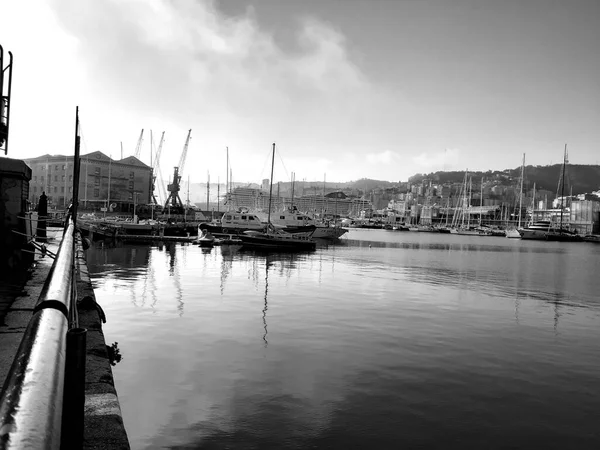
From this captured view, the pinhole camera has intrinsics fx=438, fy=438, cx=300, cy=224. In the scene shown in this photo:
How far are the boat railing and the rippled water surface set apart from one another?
14.9ft

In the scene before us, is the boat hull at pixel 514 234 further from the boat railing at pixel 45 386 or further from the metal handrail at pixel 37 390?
the metal handrail at pixel 37 390

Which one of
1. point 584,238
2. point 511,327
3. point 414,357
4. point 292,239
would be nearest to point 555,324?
point 511,327

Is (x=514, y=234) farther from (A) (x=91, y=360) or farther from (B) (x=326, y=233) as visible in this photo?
(A) (x=91, y=360)

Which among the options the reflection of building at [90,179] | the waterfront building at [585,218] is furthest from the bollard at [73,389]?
the waterfront building at [585,218]

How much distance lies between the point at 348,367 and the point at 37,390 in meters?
9.35

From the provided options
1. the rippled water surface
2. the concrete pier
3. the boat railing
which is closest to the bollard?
the boat railing

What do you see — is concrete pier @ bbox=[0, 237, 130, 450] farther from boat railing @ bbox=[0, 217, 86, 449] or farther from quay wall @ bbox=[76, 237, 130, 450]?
boat railing @ bbox=[0, 217, 86, 449]

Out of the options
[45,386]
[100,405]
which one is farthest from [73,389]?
[100,405]

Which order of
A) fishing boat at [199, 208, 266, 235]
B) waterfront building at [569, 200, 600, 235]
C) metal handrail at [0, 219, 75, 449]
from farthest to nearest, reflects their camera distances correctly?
waterfront building at [569, 200, 600, 235]
fishing boat at [199, 208, 266, 235]
metal handrail at [0, 219, 75, 449]

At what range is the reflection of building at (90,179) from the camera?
343ft

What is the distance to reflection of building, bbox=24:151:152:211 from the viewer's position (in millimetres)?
104625

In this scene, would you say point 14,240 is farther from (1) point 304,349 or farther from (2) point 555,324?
(2) point 555,324

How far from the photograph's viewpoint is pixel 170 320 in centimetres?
1470

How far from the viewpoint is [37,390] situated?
6.46ft
